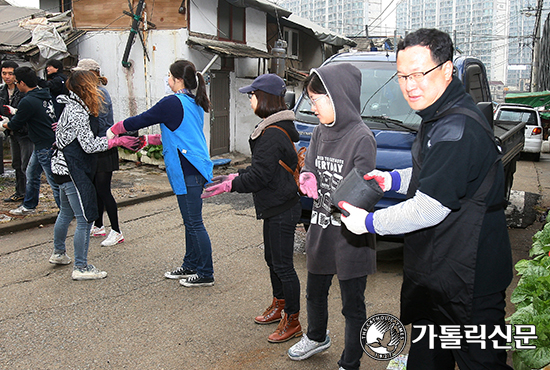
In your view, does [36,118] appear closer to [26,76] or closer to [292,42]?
[26,76]

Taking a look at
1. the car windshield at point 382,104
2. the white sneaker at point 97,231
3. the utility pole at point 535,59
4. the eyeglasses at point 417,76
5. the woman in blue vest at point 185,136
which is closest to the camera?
the eyeglasses at point 417,76

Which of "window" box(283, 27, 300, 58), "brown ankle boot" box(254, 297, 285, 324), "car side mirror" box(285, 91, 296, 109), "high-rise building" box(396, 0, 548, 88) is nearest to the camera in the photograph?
"brown ankle boot" box(254, 297, 285, 324)

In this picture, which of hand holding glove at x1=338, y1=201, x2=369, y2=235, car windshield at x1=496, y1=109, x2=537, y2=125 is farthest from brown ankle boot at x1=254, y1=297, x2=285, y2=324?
car windshield at x1=496, y1=109, x2=537, y2=125

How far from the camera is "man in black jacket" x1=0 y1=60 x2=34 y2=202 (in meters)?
7.42

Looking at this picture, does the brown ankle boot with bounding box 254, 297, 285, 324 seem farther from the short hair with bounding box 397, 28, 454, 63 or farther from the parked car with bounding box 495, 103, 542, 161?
the parked car with bounding box 495, 103, 542, 161

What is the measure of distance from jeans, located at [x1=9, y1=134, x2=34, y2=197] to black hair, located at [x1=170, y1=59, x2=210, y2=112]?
414 cm

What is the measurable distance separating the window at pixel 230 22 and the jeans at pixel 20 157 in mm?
7243

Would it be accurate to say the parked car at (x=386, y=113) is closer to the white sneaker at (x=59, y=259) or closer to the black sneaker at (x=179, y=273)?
the black sneaker at (x=179, y=273)

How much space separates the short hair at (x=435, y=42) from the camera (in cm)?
204

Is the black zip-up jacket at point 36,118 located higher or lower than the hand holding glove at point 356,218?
higher

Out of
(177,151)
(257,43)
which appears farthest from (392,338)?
(257,43)

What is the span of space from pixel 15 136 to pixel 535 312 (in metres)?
7.55

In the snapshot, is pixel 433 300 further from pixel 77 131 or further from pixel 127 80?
pixel 127 80

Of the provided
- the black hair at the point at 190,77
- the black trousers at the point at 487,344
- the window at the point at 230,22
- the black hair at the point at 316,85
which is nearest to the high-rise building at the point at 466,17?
the window at the point at 230,22
